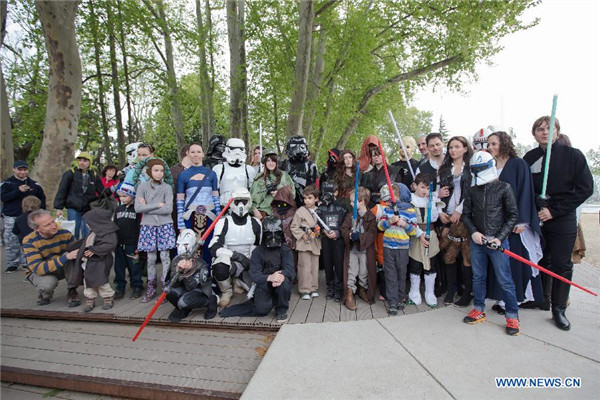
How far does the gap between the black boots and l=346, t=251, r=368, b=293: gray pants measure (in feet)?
7.03

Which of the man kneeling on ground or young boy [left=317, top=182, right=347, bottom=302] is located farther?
young boy [left=317, top=182, right=347, bottom=302]

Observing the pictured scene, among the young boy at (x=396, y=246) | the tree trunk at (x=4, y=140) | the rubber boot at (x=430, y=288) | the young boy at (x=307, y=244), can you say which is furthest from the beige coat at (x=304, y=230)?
the tree trunk at (x=4, y=140)

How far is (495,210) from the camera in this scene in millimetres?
3377

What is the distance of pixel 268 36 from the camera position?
444 inches

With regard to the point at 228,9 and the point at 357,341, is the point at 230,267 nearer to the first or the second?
the point at 357,341

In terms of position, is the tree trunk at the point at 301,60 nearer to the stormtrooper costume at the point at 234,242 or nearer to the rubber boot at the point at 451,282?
the stormtrooper costume at the point at 234,242

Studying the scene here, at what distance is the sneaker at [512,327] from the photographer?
3.22m

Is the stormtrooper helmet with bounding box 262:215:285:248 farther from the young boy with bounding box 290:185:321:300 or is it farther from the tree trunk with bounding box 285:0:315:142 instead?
the tree trunk with bounding box 285:0:315:142

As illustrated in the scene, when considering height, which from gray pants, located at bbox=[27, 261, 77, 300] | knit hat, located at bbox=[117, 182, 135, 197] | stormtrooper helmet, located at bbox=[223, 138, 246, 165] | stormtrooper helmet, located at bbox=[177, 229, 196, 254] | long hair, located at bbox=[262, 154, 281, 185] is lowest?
gray pants, located at bbox=[27, 261, 77, 300]

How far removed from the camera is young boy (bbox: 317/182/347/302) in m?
4.36

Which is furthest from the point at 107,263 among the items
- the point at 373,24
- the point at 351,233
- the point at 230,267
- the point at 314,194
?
the point at 373,24

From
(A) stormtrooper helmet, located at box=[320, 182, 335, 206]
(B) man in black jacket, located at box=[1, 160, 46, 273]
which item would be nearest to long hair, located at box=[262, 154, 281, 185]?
(A) stormtrooper helmet, located at box=[320, 182, 335, 206]

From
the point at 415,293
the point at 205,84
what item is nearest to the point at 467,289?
the point at 415,293

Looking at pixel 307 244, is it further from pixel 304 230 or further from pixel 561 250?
pixel 561 250
